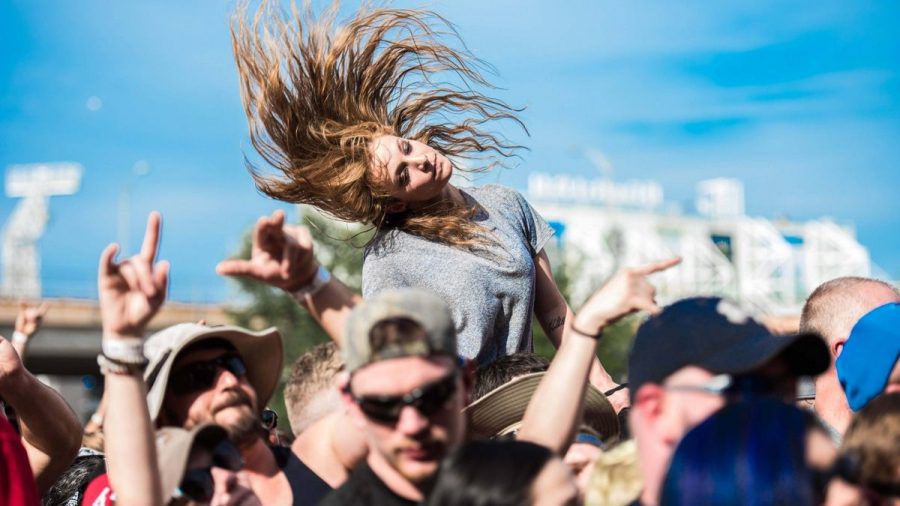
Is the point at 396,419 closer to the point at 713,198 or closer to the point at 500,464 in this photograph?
the point at 500,464

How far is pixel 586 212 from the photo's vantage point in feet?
306

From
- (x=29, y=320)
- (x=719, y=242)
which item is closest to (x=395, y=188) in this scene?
(x=29, y=320)

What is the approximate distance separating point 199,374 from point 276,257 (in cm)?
69

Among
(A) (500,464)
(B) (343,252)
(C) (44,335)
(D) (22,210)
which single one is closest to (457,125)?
(A) (500,464)

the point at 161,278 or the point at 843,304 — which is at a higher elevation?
the point at 161,278

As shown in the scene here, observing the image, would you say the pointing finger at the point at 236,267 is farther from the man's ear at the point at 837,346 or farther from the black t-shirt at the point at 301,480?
the man's ear at the point at 837,346

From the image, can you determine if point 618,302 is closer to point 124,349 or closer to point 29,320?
point 124,349

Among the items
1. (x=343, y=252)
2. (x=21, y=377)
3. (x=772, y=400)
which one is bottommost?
(x=343, y=252)

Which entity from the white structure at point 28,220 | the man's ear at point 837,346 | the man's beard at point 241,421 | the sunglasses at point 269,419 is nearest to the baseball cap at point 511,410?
the man's beard at point 241,421

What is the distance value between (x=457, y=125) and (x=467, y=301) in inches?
35.4

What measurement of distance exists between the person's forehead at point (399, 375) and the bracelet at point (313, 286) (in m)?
0.40

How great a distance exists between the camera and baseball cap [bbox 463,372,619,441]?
3.89 meters

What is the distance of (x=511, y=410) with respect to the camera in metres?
3.94

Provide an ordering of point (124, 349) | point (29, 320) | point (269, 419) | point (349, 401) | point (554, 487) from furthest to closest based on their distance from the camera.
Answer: point (29, 320) → point (269, 419) → point (124, 349) → point (349, 401) → point (554, 487)
